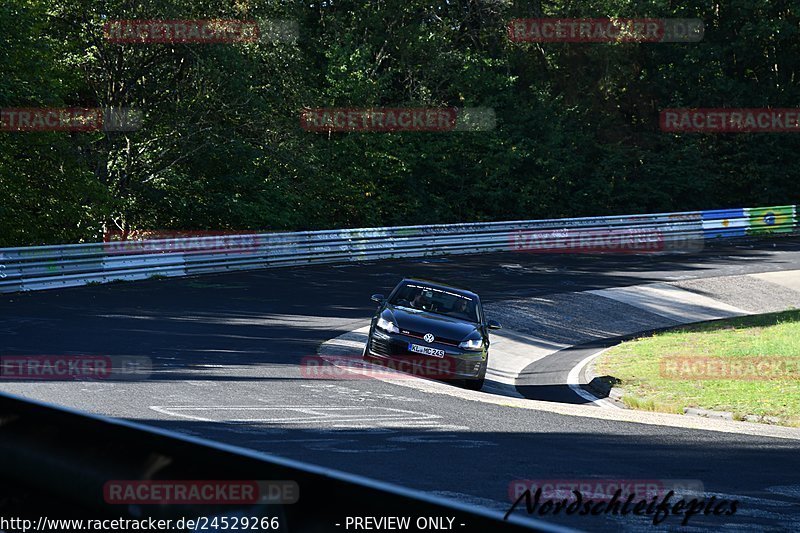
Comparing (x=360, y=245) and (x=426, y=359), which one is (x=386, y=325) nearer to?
(x=426, y=359)

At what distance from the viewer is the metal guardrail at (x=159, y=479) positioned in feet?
10.9

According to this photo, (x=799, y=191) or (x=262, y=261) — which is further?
(x=799, y=191)

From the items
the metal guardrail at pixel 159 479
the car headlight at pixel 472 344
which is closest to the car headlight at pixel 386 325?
the car headlight at pixel 472 344

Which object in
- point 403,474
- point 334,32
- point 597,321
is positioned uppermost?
point 334,32

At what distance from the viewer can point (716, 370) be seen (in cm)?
1903

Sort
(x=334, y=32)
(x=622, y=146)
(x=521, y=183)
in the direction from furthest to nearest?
(x=622, y=146) → (x=521, y=183) → (x=334, y=32)

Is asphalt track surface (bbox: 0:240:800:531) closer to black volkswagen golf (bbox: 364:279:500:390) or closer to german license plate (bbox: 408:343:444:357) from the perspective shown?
A: black volkswagen golf (bbox: 364:279:500:390)

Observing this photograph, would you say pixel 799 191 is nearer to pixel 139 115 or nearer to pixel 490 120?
pixel 490 120

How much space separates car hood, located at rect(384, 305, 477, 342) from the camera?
15.8 m

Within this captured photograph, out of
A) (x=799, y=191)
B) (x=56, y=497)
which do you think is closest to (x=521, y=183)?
(x=799, y=191)

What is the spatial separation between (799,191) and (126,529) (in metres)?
51.4

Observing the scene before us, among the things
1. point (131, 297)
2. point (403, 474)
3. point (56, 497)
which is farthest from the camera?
point (131, 297)

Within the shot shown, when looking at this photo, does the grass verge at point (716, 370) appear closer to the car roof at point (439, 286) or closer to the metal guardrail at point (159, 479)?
the car roof at point (439, 286)

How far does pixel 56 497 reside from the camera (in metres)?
4.35
